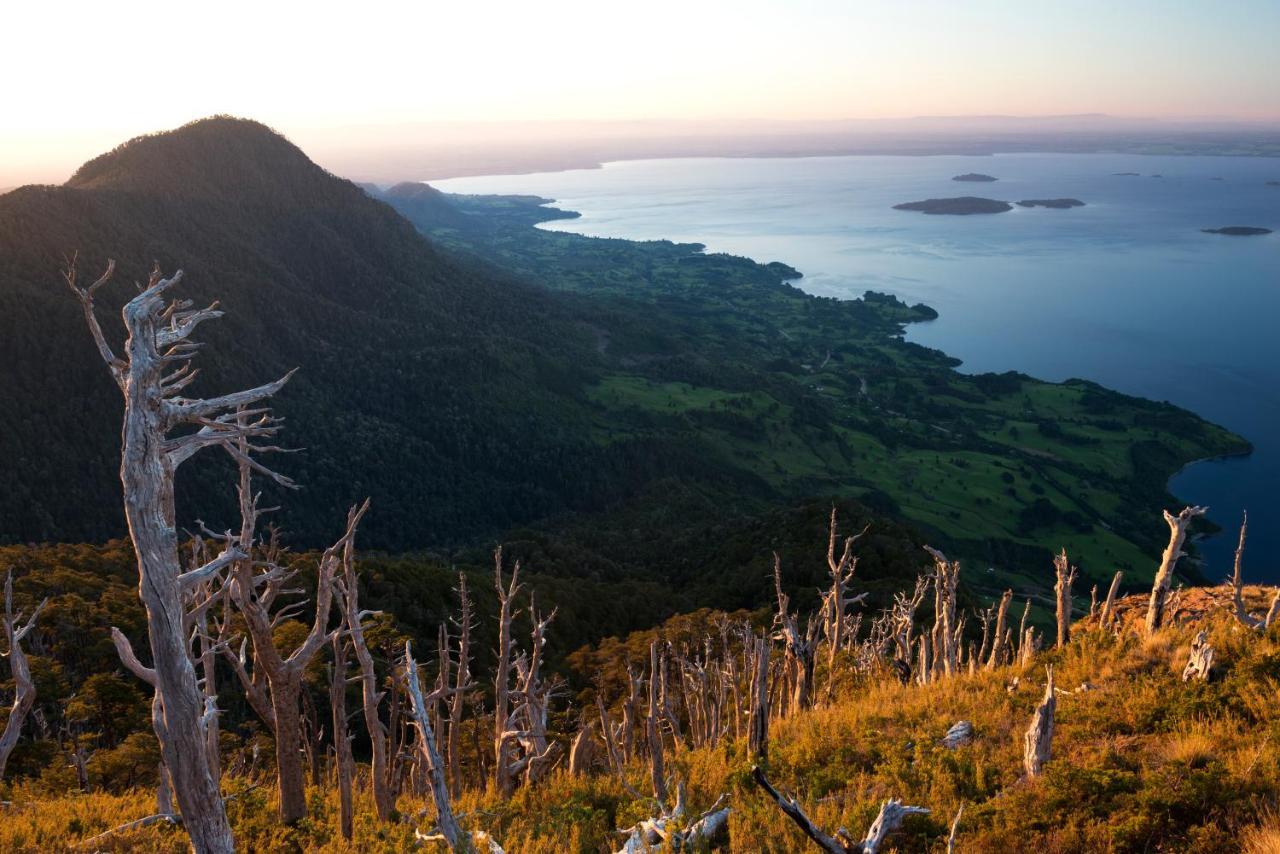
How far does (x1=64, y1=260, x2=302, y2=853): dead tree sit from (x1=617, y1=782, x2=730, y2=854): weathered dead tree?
4670 mm

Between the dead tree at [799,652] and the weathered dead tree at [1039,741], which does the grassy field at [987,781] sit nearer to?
the weathered dead tree at [1039,741]

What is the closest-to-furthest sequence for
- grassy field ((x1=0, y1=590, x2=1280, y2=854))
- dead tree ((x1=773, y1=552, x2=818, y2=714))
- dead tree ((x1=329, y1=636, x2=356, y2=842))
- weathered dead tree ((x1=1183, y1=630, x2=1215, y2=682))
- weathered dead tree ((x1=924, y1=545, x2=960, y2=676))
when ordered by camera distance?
grassy field ((x1=0, y1=590, x2=1280, y2=854))
dead tree ((x1=329, y1=636, x2=356, y2=842))
weathered dead tree ((x1=1183, y1=630, x2=1215, y2=682))
dead tree ((x1=773, y1=552, x2=818, y2=714))
weathered dead tree ((x1=924, y1=545, x2=960, y2=676))

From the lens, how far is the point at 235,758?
21.6m

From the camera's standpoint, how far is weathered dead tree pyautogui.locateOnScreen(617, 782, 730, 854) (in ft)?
28.8

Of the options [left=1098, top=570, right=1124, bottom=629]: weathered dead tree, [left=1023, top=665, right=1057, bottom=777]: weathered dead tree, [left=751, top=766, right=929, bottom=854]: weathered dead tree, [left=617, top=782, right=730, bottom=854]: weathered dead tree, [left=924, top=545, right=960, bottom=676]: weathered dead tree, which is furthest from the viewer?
[left=924, top=545, right=960, bottom=676]: weathered dead tree

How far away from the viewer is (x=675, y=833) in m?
9.15

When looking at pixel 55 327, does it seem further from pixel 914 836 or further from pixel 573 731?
pixel 914 836

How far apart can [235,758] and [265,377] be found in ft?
346

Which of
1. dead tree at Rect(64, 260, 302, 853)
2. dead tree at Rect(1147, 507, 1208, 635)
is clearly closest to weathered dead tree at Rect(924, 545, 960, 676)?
dead tree at Rect(1147, 507, 1208, 635)

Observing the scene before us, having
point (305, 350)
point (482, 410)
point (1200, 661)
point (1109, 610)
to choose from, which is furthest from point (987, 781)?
point (305, 350)

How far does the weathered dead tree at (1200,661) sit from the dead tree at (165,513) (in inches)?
532

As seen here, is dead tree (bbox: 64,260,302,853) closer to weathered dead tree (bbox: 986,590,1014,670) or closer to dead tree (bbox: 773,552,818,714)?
dead tree (bbox: 773,552,818,714)

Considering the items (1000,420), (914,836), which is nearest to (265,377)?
(914,836)

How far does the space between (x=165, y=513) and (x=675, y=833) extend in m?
6.88
